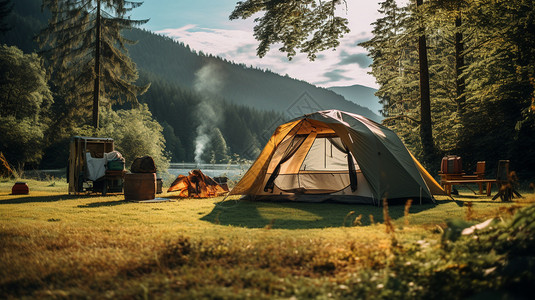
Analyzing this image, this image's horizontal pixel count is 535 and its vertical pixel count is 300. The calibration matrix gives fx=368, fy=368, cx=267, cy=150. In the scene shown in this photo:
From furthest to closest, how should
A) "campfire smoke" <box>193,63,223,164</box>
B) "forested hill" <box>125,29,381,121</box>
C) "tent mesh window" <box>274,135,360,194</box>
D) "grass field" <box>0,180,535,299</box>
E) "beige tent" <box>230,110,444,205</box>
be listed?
1. "forested hill" <box>125,29,381,121</box>
2. "campfire smoke" <box>193,63,223,164</box>
3. "tent mesh window" <box>274,135,360,194</box>
4. "beige tent" <box>230,110,444,205</box>
5. "grass field" <box>0,180,535,299</box>

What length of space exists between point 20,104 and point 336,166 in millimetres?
28768

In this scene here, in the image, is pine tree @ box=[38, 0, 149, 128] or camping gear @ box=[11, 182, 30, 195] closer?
camping gear @ box=[11, 182, 30, 195]

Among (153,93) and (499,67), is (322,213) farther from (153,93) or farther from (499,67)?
(153,93)

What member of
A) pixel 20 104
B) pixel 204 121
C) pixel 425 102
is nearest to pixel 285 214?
pixel 425 102

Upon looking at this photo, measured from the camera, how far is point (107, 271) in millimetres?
2902

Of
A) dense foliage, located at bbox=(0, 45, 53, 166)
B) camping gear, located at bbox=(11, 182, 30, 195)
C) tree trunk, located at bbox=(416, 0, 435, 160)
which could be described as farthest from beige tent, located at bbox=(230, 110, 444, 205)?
dense foliage, located at bbox=(0, 45, 53, 166)

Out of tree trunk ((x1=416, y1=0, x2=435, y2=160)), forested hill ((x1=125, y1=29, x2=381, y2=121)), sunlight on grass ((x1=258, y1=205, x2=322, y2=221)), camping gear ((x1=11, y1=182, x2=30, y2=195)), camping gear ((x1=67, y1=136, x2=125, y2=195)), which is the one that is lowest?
sunlight on grass ((x1=258, y1=205, x2=322, y2=221))

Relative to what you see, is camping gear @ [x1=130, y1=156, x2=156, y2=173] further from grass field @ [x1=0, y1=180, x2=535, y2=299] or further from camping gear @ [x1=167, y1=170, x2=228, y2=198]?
grass field @ [x1=0, y1=180, x2=535, y2=299]

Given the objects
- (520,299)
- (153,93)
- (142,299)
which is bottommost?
(142,299)

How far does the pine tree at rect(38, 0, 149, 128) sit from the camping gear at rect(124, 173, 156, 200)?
992cm

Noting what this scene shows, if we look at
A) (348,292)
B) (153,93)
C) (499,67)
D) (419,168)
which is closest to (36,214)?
(348,292)

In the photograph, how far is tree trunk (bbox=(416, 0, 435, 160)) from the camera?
43.2 feet

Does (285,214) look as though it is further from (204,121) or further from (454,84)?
(204,121)

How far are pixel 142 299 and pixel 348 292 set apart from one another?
1.35 meters
